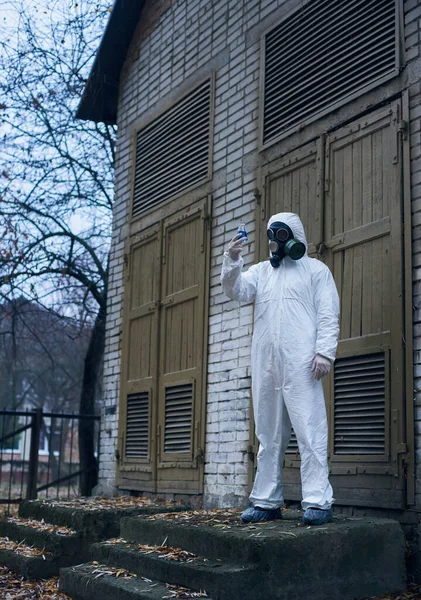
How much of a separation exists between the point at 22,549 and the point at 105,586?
2.09 m

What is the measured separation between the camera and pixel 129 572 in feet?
17.2

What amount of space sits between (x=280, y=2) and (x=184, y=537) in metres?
4.80

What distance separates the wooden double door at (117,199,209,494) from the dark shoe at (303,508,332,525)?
2741mm

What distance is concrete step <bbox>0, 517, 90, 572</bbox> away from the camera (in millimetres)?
6609

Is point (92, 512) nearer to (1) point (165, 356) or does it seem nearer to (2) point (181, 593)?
(1) point (165, 356)

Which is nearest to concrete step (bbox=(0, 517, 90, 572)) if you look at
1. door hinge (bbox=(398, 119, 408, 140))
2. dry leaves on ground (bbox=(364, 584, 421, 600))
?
dry leaves on ground (bbox=(364, 584, 421, 600))

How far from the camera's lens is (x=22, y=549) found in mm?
6852

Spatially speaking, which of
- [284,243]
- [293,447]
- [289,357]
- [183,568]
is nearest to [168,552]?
[183,568]

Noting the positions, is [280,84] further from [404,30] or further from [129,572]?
[129,572]

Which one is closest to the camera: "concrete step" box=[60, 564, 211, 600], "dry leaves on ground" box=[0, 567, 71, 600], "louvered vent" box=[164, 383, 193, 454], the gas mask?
"concrete step" box=[60, 564, 211, 600]

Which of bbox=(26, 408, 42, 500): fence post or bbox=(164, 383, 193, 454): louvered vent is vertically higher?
bbox=(164, 383, 193, 454): louvered vent

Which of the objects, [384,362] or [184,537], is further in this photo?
[384,362]

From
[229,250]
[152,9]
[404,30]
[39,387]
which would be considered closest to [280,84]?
[404,30]

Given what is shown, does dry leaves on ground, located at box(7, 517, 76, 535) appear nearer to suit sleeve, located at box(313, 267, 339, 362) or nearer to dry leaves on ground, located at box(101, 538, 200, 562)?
dry leaves on ground, located at box(101, 538, 200, 562)
